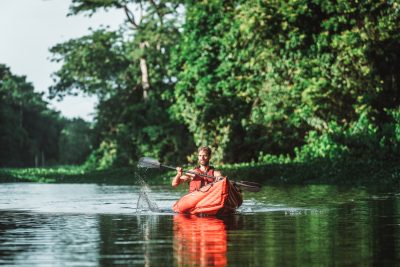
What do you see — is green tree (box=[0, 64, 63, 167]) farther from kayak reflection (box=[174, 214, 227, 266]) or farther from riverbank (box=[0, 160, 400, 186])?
kayak reflection (box=[174, 214, 227, 266])

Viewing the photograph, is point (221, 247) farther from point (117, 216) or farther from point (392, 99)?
point (392, 99)

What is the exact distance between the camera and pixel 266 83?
4481 cm

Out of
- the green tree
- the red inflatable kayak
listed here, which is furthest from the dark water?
the green tree

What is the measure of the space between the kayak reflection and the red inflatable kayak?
1.75 feet

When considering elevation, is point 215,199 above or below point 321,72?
below

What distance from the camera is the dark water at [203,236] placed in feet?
34.9

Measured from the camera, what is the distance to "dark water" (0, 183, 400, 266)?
10.6 meters

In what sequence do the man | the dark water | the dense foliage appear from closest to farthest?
the dark water
the man
the dense foliage

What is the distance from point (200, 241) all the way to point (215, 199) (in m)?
5.87

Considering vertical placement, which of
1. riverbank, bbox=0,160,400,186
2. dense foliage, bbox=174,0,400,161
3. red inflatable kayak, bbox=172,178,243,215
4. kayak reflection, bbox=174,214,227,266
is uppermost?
dense foliage, bbox=174,0,400,161

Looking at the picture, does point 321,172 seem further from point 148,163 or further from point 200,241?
point 200,241

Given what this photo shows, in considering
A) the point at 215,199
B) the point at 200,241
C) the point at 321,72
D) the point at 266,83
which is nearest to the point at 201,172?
the point at 215,199

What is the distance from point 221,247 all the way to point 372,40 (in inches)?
1147

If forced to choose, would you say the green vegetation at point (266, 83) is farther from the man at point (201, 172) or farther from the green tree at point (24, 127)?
the green tree at point (24, 127)
